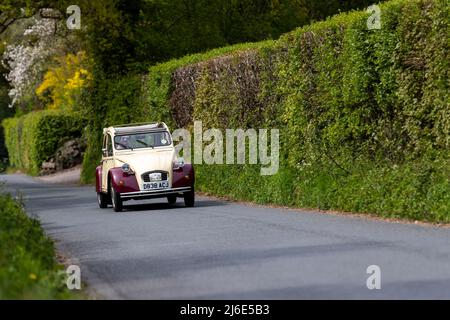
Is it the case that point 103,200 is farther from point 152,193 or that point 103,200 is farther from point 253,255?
point 253,255

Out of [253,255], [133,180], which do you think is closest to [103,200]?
[133,180]

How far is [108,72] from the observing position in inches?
1533

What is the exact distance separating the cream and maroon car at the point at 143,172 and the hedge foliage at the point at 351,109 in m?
Answer: 1.88

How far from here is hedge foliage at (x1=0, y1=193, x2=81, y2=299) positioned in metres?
8.73

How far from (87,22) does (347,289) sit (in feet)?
97.9

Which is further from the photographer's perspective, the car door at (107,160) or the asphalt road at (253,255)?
Result: the car door at (107,160)

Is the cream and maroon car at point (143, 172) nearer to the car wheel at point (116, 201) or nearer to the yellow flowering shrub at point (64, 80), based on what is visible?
the car wheel at point (116, 201)

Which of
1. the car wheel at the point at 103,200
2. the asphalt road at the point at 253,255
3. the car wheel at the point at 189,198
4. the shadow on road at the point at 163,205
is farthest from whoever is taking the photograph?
the car wheel at the point at 103,200

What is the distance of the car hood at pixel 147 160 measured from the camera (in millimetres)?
23219

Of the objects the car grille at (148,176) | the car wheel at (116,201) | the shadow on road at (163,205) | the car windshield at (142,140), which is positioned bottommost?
the shadow on road at (163,205)

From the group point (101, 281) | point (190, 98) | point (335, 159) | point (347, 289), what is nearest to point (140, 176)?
point (335, 159)

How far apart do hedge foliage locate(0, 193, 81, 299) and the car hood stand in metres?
8.99

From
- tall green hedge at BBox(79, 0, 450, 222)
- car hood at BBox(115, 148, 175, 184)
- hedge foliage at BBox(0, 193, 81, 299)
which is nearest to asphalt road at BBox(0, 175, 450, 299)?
hedge foliage at BBox(0, 193, 81, 299)

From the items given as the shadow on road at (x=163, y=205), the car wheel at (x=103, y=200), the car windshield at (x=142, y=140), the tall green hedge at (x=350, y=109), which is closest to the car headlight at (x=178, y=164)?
the shadow on road at (x=163, y=205)
